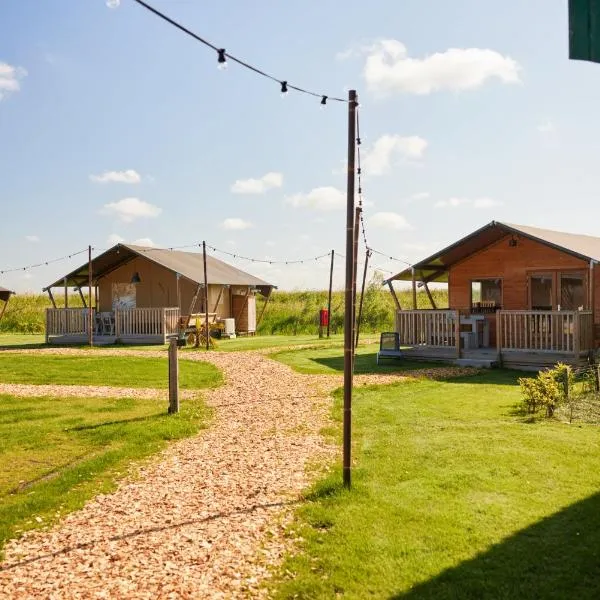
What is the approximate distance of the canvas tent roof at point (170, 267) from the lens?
28.7 meters

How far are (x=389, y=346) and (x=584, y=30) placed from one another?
13547mm

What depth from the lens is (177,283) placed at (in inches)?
1092

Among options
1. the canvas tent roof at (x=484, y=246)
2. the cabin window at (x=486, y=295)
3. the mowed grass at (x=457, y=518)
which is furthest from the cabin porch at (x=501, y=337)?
the mowed grass at (x=457, y=518)

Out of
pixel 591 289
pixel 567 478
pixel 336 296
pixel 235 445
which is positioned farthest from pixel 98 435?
pixel 336 296

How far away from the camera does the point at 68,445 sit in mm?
9180

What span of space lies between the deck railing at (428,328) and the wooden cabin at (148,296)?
35.2 ft

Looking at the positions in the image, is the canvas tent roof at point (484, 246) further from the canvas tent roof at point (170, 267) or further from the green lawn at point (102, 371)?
the canvas tent roof at point (170, 267)

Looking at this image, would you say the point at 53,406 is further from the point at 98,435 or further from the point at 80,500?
the point at 80,500

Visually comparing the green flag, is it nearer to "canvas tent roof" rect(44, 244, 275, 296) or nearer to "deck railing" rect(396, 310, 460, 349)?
"deck railing" rect(396, 310, 460, 349)

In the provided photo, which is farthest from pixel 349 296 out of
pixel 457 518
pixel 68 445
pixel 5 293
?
pixel 5 293

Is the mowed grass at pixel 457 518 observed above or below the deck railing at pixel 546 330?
below

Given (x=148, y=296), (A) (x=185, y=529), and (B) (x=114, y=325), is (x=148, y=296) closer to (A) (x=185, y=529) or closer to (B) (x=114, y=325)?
(B) (x=114, y=325)

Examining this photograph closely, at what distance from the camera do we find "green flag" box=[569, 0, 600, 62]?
21.6ft

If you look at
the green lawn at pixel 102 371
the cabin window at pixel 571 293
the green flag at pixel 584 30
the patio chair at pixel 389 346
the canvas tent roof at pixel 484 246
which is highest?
the green flag at pixel 584 30
